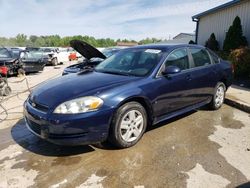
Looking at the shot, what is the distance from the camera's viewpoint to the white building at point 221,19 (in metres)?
12.4

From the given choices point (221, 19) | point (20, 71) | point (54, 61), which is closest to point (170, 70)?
point (20, 71)

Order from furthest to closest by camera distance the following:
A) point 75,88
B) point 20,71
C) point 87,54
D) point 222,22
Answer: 1. point 222,22
2. point 20,71
3. point 87,54
4. point 75,88

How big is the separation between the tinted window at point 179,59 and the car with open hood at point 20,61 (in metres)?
10.3

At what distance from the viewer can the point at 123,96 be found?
3705 millimetres

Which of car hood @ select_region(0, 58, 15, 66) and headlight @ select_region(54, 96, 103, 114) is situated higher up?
car hood @ select_region(0, 58, 15, 66)

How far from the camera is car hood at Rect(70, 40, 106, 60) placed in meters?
8.23

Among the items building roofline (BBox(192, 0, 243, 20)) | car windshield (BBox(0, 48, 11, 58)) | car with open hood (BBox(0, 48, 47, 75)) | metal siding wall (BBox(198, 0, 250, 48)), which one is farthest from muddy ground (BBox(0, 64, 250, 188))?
building roofline (BBox(192, 0, 243, 20))

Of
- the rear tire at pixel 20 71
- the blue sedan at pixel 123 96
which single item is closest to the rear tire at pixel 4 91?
the blue sedan at pixel 123 96

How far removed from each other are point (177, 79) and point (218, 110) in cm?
202

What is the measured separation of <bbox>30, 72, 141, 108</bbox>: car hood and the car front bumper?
226mm

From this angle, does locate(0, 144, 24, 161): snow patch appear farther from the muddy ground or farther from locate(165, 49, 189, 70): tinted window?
locate(165, 49, 189, 70): tinted window

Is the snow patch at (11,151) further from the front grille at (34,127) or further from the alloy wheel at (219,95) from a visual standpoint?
the alloy wheel at (219,95)

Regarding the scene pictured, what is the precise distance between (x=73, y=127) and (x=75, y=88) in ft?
2.22

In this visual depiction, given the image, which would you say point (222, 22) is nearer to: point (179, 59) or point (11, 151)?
point (179, 59)
